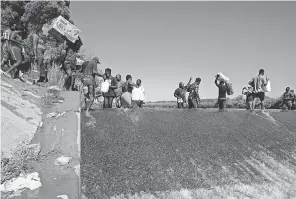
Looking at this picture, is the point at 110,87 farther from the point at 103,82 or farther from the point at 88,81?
the point at 88,81

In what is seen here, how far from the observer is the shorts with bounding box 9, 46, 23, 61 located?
7859 mm

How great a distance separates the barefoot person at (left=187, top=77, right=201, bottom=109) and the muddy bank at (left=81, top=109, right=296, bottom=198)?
2310mm

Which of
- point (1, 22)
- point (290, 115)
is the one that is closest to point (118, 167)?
point (290, 115)

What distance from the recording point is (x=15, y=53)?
7895 mm

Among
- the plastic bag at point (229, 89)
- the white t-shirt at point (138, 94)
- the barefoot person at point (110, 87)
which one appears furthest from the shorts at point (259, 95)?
the barefoot person at point (110, 87)

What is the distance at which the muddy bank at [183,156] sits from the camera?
15.7 feet

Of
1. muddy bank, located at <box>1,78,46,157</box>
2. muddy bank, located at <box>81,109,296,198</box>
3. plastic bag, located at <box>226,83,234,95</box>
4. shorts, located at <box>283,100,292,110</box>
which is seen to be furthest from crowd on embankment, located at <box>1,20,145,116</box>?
shorts, located at <box>283,100,292,110</box>

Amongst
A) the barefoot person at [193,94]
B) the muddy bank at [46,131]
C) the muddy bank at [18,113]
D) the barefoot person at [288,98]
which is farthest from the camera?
the barefoot person at [288,98]

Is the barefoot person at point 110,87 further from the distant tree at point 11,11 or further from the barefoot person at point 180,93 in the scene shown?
the distant tree at point 11,11

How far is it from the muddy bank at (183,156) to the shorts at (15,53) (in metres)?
2.70

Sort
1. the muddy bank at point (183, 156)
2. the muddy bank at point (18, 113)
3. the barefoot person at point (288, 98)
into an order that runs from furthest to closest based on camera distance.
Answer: the barefoot person at point (288, 98) → the muddy bank at point (183, 156) → the muddy bank at point (18, 113)

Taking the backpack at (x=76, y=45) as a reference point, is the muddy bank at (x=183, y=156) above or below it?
below

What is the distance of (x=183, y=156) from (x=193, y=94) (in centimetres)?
496

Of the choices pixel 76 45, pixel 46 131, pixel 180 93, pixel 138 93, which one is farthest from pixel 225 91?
pixel 76 45
